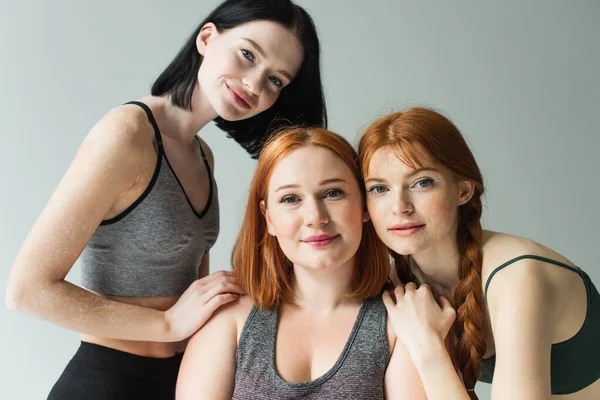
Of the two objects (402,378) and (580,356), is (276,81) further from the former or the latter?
(580,356)

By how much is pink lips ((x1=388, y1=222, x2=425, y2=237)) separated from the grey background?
5.71 ft

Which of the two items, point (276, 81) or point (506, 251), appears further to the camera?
point (276, 81)

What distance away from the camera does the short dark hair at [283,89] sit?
247 cm

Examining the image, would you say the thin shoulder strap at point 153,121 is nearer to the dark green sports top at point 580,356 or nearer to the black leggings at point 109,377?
the black leggings at point 109,377

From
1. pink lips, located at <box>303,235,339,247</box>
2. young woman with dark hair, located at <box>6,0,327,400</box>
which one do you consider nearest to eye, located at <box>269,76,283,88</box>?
young woman with dark hair, located at <box>6,0,327,400</box>

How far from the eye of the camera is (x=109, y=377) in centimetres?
236

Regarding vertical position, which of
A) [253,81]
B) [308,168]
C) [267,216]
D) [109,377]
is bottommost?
[109,377]

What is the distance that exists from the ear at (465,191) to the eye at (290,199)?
48 centimetres

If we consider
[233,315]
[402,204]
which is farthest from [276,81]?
[233,315]

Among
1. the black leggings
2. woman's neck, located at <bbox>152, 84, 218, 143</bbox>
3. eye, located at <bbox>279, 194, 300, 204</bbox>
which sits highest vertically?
woman's neck, located at <bbox>152, 84, 218, 143</bbox>

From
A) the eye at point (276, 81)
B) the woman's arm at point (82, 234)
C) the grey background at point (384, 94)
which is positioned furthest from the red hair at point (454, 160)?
the grey background at point (384, 94)

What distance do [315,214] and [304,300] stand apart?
0.33 metres

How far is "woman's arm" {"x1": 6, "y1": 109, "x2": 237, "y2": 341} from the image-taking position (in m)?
2.20

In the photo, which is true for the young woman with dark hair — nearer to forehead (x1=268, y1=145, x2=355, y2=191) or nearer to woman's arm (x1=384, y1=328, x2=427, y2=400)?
forehead (x1=268, y1=145, x2=355, y2=191)
